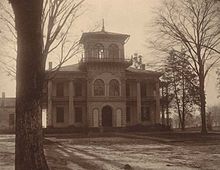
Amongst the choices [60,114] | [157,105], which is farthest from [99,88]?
[157,105]

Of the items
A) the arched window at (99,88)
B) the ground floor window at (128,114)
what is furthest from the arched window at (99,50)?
the ground floor window at (128,114)

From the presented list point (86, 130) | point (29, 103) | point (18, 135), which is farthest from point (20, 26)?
point (86, 130)

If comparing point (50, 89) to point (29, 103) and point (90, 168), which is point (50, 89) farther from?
point (29, 103)

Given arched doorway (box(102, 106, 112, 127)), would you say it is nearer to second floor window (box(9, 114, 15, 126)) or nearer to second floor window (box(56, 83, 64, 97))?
second floor window (box(56, 83, 64, 97))

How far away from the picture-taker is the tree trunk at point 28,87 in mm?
6633

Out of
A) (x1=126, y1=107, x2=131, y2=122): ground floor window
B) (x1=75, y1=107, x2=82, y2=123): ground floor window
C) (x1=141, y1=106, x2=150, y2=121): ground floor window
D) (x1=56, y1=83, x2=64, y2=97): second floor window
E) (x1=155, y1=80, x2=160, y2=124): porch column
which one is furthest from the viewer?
(x1=141, y1=106, x2=150, y2=121): ground floor window

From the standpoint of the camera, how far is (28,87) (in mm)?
6895

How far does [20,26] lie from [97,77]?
41.1m

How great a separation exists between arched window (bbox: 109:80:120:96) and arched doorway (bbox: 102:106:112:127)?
1.89 meters

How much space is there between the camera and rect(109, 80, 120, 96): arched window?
47938mm

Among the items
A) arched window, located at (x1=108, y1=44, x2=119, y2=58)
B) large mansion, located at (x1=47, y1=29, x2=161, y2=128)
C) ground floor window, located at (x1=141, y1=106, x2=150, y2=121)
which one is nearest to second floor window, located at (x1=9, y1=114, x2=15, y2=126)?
large mansion, located at (x1=47, y1=29, x2=161, y2=128)

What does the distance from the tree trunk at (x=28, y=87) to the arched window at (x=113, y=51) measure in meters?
41.6

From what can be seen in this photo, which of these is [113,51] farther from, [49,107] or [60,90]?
[49,107]

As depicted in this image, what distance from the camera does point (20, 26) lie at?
21.8 ft
